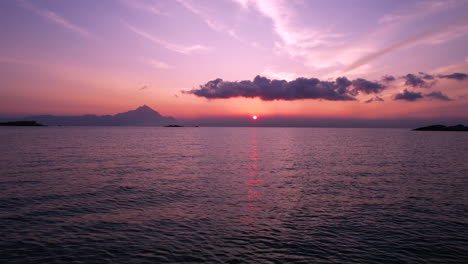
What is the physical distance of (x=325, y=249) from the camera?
16266mm

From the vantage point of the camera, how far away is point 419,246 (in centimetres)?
1686

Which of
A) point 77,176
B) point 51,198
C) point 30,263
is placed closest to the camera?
point 30,263

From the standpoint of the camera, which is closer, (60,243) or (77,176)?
(60,243)

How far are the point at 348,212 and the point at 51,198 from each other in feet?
94.4

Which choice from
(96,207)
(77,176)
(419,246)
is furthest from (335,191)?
(77,176)

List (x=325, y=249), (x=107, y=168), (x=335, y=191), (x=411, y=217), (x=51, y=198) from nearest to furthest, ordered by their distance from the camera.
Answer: (x=325, y=249) → (x=411, y=217) → (x=51, y=198) → (x=335, y=191) → (x=107, y=168)

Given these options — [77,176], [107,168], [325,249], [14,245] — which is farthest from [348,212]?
[107,168]

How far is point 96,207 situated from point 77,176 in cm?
1723

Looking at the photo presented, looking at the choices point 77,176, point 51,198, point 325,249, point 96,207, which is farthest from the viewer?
point 77,176

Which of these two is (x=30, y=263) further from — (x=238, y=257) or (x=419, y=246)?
(x=419, y=246)

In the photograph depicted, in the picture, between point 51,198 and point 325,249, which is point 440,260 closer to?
point 325,249

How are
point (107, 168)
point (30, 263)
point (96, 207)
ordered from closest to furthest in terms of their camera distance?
point (30, 263)
point (96, 207)
point (107, 168)

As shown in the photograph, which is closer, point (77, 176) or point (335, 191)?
point (335, 191)

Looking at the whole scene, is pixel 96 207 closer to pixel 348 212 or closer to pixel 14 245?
pixel 14 245
